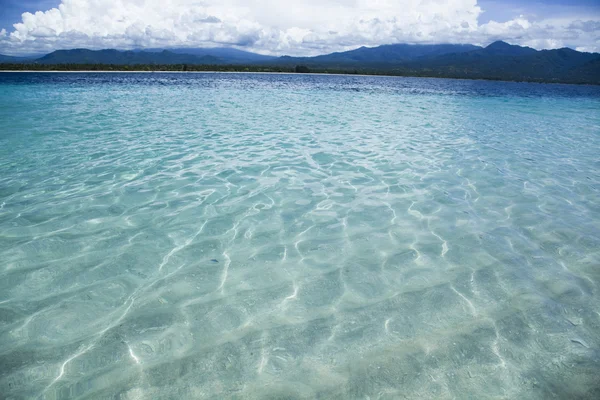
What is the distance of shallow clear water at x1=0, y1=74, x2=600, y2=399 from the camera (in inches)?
105

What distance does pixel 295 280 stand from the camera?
3.93 m

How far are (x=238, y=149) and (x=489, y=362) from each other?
893 centimetres

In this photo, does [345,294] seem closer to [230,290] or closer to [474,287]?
[230,290]

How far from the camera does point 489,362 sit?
2.81m

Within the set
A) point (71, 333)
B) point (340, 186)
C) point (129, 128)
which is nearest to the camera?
point (71, 333)

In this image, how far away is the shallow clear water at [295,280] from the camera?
2.68 metres

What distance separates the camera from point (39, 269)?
4062 millimetres

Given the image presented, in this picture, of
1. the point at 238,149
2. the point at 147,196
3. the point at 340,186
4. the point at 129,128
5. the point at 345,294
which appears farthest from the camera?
the point at 129,128

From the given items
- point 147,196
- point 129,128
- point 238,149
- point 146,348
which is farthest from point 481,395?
point 129,128

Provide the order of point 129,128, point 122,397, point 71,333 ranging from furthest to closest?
point 129,128 < point 71,333 < point 122,397

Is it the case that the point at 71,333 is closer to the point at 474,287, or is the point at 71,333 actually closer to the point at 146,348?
the point at 146,348

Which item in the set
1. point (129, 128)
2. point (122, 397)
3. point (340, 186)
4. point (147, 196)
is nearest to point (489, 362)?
point (122, 397)

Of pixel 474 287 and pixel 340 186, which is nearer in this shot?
pixel 474 287

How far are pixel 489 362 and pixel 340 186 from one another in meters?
4.74
